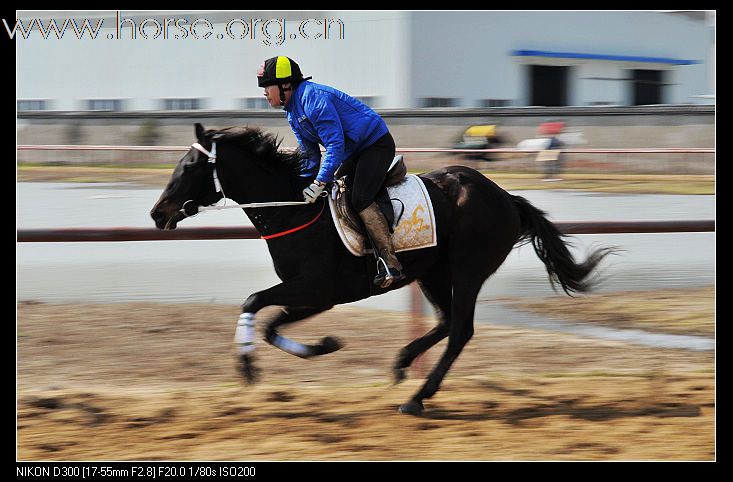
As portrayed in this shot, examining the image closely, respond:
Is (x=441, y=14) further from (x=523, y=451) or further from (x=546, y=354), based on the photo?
(x=523, y=451)

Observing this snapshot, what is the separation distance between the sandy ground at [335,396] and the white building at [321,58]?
47.2ft

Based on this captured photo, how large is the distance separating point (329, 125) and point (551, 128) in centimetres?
1670

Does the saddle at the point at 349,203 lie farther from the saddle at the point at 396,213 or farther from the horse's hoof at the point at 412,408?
the horse's hoof at the point at 412,408

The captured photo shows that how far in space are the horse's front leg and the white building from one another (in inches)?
615

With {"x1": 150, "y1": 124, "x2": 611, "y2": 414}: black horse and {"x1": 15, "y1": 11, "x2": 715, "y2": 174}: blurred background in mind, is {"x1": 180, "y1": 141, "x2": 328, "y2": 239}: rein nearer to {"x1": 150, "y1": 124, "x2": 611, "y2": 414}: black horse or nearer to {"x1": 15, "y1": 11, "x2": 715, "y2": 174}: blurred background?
{"x1": 150, "y1": 124, "x2": 611, "y2": 414}: black horse

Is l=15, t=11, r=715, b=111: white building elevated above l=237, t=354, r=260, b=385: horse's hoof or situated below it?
above

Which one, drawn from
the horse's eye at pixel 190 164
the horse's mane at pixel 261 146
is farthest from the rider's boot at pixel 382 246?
the horse's eye at pixel 190 164

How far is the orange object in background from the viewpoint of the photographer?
2108 cm

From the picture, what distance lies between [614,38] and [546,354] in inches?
932

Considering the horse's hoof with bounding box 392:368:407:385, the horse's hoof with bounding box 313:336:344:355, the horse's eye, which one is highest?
the horse's eye

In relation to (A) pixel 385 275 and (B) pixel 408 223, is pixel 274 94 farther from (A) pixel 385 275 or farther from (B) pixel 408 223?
(A) pixel 385 275

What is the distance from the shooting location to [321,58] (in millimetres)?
23562

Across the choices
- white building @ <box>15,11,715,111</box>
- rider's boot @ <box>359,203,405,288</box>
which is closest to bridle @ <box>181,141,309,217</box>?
rider's boot @ <box>359,203,405,288</box>

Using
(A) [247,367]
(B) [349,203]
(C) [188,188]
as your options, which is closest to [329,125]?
(B) [349,203]
